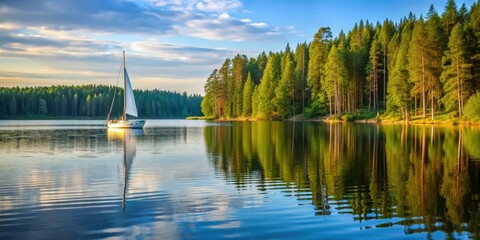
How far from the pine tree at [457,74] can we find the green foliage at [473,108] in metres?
3.91

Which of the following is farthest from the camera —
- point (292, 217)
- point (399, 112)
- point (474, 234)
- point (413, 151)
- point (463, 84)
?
point (399, 112)

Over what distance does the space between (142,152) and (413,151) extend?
766 inches

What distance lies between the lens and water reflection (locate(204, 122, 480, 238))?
12867 millimetres

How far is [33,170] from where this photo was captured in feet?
76.5

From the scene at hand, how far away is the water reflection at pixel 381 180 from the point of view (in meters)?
12.9

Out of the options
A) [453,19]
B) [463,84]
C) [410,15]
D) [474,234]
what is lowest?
[474,234]

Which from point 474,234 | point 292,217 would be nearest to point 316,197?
point 292,217

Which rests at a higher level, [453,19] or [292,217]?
[453,19]

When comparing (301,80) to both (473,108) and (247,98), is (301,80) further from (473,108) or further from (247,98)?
(473,108)

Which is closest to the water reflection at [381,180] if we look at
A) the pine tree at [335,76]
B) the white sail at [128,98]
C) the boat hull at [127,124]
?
the white sail at [128,98]

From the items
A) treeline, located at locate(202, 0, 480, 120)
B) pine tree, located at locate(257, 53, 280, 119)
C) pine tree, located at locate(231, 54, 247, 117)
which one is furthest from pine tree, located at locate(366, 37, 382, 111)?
pine tree, located at locate(231, 54, 247, 117)

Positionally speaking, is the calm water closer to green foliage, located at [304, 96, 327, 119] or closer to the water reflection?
the water reflection

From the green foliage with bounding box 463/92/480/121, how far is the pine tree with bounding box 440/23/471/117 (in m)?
3.91

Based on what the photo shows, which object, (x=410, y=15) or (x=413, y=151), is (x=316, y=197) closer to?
(x=413, y=151)
